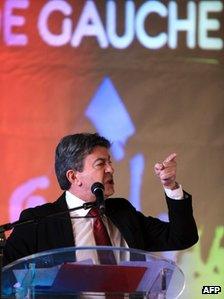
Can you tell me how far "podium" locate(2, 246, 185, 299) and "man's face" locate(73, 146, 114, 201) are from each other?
0.59 metres

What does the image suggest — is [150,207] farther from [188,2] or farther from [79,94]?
[188,2]

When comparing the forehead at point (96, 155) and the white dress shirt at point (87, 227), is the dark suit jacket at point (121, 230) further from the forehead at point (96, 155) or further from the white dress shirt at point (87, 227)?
the forehead at point (96, 155)

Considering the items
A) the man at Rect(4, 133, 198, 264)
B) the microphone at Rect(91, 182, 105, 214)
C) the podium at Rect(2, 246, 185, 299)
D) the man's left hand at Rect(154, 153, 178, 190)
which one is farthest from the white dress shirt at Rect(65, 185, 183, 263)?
the podium at Rect(2, 246, 185, 299)

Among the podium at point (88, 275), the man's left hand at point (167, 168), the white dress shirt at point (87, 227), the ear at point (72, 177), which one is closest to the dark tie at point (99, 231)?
the white dress shirt at point (87, 227)

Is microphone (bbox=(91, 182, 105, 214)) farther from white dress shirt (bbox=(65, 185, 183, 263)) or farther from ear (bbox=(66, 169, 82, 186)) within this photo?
ear (bbox=(66, 169, 82, 186))

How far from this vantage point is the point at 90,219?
2004mm

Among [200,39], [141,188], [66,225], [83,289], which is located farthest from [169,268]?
[200,39]

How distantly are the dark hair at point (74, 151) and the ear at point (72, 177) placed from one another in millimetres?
11

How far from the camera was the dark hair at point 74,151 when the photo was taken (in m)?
2.06

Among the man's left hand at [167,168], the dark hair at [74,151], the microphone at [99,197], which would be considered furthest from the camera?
the dark hair at [74,151]

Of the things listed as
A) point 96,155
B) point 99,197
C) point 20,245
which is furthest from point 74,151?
point 99,197

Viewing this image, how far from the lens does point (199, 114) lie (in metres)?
2.77

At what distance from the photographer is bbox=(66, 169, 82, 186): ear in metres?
2.07

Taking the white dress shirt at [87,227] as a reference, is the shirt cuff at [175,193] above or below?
above
